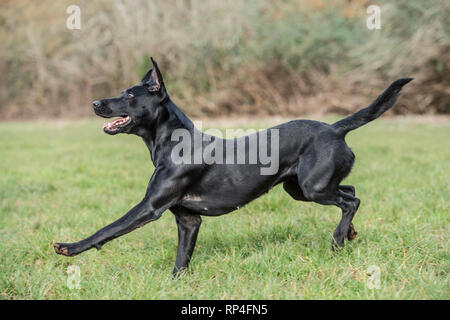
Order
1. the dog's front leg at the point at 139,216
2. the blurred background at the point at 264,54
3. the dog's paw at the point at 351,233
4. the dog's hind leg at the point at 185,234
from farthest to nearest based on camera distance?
the blurred background at the point at 264,54, the dog's paw at the point at 351,233, the dog's hind leg at the point at 185,234, the dog's front leg at the point at 139,216

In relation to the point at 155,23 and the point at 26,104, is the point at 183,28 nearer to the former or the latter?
the point at 155,23

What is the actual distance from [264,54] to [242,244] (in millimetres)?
12472

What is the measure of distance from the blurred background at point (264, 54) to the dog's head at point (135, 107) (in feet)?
38.1

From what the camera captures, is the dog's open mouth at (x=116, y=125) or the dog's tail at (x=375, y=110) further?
the dog's tail at (x=375, y=110)

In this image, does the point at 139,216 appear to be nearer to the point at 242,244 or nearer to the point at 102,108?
the point at 102,108

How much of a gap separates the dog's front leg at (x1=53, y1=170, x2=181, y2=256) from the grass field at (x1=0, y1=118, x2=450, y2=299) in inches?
11.2

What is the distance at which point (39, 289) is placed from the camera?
2824 millimetres

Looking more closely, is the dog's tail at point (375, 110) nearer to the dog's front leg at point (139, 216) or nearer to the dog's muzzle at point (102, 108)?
the dog's front leg at point (139, 216)

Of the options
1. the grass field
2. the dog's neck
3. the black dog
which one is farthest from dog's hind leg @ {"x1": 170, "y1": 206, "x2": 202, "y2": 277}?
the dog's neck

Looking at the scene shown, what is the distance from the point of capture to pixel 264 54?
15.3 meters

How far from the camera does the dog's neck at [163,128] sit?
3145 millimetres

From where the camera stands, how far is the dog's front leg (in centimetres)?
270

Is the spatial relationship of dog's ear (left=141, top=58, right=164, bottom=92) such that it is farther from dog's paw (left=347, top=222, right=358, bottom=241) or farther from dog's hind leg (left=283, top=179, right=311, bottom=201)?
dog's paw (left=347, top=222, right=358, bottom=241)

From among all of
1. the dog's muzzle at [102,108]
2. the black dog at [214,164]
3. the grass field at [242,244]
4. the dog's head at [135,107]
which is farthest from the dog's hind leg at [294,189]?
the dog's muzzle at [102,108]
